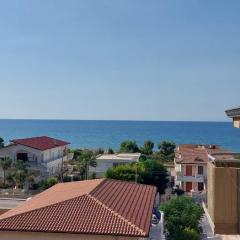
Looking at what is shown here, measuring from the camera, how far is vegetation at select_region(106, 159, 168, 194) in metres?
42.9

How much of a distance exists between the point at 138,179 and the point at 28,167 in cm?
1321

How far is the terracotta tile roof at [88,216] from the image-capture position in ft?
52.5

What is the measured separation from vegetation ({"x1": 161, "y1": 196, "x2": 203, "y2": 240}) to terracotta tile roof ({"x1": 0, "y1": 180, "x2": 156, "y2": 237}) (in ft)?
22.4

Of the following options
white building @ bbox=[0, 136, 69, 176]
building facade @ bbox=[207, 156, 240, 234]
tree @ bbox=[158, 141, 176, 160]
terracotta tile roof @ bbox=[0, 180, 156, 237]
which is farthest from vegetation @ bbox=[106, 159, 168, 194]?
building facade @ bbox=[207, 156, 240, 234]

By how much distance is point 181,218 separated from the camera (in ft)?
91.5

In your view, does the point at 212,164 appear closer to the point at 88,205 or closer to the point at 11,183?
the point at 88,205

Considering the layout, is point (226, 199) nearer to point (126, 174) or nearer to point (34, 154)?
point (126, 174)

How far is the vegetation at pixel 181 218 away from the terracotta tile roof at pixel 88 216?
6820mm

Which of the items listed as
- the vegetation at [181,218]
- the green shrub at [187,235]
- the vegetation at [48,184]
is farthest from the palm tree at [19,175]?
the green shrub at [187,235]

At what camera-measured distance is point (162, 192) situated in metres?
45.2

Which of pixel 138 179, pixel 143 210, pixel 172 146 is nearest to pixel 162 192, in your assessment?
pixel 138 179

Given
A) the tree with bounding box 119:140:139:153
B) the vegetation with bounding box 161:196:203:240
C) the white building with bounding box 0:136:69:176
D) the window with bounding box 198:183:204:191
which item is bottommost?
the vegetation with bounding box 161:196:203:240

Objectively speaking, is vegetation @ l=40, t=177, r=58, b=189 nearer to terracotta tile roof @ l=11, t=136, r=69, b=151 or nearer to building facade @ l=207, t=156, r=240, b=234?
terracotta tile roof @ l=11, t=136, r=69, b=151

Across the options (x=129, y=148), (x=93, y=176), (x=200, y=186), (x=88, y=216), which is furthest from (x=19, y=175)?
(x=129, y=148)
